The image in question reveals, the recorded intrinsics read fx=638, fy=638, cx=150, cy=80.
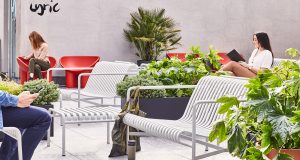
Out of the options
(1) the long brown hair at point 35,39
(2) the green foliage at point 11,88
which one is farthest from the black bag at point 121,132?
(1) the long brown hair at point 35,39

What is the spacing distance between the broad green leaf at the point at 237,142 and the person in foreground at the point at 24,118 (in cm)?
258

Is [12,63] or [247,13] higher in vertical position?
[247,13]

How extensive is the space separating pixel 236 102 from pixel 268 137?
358 mm

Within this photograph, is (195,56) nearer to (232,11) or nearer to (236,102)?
(236,102)

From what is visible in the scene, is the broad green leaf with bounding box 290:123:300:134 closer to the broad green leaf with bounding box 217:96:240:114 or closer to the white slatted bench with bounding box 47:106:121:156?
the broad green leaf with bounding box 217:96:240:114

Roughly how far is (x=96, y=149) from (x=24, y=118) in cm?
208

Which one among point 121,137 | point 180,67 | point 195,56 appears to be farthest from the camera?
point 195,56

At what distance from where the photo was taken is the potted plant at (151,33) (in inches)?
659

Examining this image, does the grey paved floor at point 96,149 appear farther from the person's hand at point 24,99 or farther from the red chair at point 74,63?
the red chair at point 74,63

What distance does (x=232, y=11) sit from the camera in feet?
62.2

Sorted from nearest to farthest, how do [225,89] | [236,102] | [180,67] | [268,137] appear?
[268,137] → [236,102] → [225,89] → [180,67]

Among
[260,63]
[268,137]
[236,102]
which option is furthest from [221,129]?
[260,63]

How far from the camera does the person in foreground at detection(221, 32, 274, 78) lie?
10.7m

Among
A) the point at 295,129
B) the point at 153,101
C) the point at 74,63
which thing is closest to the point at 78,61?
the point at 74,63
